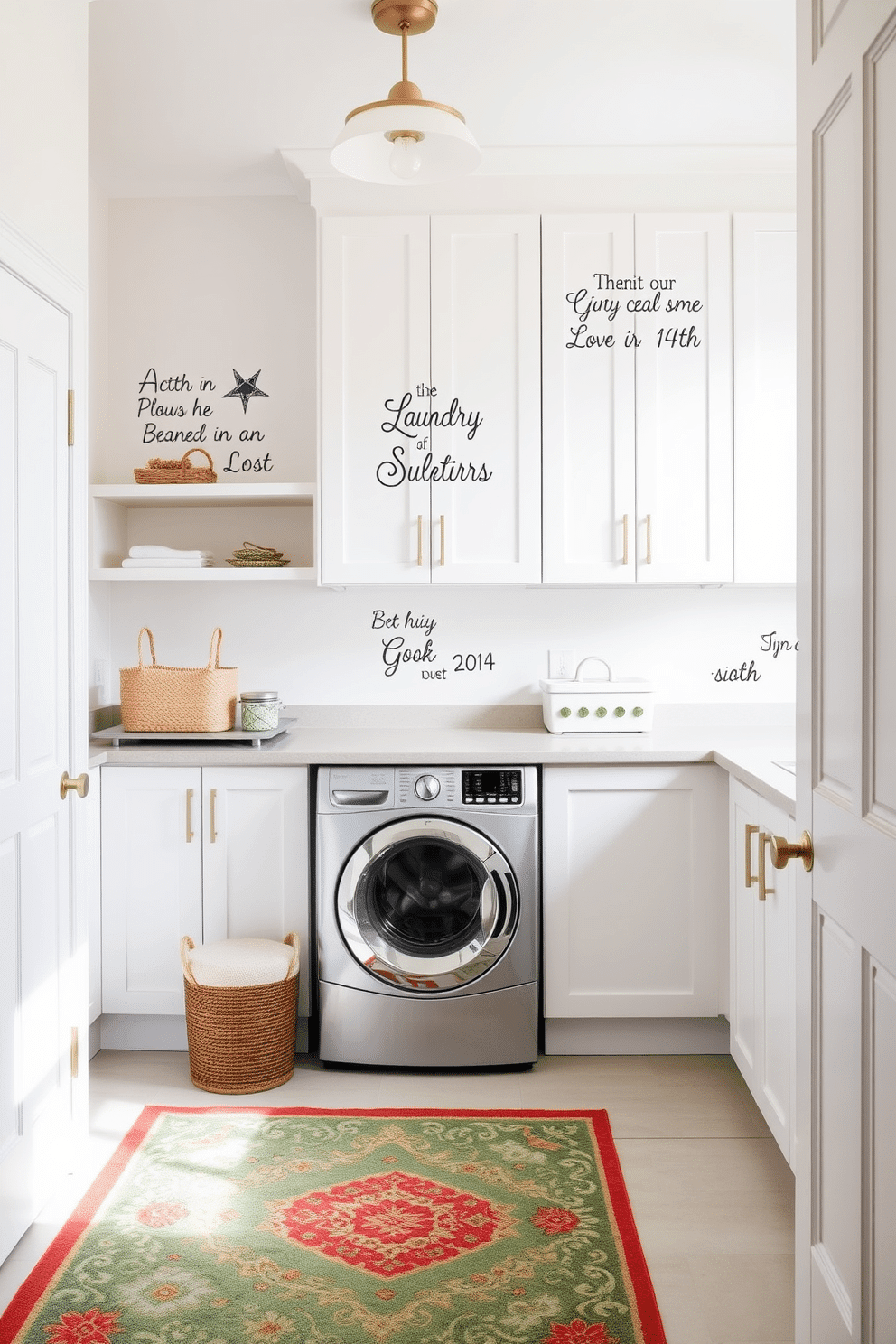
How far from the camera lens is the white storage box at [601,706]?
10.6 feet

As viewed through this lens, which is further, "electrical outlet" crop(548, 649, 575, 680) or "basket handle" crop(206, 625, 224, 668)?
"electrical outlet" crop(548, 649, 575, 680)

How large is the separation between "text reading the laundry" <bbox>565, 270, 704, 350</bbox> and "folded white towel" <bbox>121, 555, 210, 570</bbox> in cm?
131

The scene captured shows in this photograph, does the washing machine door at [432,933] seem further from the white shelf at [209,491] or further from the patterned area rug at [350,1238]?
the white shelf at [209,491]

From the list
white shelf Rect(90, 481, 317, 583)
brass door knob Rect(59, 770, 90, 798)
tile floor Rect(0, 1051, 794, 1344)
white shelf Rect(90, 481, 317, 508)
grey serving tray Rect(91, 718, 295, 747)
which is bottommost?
tile floor Rect(0, 1051, 794, 1344)

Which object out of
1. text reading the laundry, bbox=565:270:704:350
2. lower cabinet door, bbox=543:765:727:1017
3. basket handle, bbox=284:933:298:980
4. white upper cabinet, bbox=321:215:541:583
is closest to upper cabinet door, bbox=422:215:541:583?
white upper cabinet, bbox=321:215:541:583

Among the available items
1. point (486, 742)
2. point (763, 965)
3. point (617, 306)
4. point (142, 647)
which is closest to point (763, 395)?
point (617, 306)

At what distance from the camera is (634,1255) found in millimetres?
2041

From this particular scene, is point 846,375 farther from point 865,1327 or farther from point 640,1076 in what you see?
point 640,1076

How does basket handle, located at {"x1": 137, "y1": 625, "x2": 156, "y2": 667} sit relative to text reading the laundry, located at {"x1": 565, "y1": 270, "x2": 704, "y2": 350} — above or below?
below

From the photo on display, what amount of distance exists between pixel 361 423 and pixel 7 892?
1.74 meters

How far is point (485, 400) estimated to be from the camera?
3.16 meters

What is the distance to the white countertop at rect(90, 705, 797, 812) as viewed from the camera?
2904mm

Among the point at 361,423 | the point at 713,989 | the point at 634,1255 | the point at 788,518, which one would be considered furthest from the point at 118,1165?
the point at 788,518

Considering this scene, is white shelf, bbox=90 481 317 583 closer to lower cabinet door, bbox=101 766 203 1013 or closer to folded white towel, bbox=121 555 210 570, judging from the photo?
folded white towel, bbox=121 555 210 570
